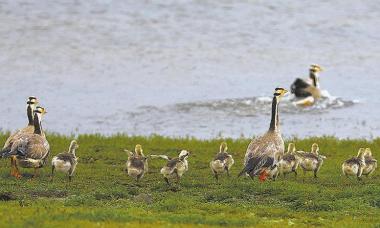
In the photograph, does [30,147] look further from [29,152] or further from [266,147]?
[266,147]

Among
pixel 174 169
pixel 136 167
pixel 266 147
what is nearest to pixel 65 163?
pixel 136 167

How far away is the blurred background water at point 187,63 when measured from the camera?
39.8 meters

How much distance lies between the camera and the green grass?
1966cm

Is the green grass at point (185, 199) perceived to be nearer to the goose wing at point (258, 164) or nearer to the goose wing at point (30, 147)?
the goose wing at point (258, 164)

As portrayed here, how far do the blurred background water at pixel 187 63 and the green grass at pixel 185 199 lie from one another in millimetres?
10459

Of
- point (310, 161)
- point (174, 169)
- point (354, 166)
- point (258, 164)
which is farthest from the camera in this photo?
point (310, 161)

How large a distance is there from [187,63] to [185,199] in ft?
98.0

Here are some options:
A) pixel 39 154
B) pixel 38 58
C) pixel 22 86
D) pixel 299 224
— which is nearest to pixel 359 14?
pixel 38 58

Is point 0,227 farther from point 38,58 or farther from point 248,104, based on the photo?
point 38,58

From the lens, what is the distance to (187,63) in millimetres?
52000

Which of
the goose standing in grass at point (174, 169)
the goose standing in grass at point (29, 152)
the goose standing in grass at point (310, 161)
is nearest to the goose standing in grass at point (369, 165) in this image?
the goose standing in grass at point (310, 161)

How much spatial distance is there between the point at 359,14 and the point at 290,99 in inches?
728

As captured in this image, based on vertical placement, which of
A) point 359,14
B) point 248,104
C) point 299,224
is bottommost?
point 299,224

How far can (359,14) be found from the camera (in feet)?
201
